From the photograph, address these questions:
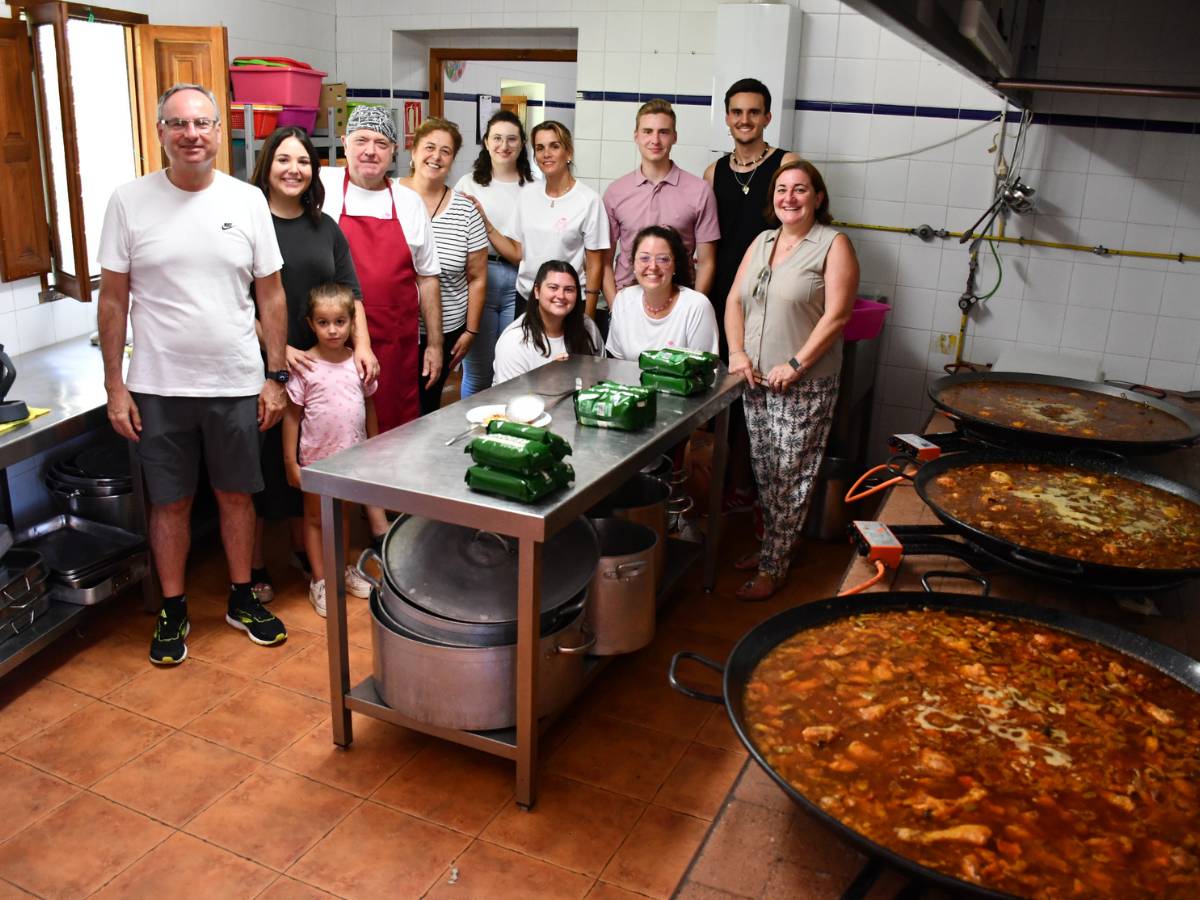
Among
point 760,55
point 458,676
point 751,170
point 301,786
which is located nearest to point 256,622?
point 301,786

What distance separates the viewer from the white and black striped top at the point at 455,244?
422cm

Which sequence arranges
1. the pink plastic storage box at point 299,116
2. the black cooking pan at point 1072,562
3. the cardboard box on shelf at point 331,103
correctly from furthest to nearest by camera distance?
the cardboard box on shelf at point 331,103 → the pink plastic storage box at point 299,116 → the black cooking pan at point 1072,562

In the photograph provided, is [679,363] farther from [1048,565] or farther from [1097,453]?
[1048,565]

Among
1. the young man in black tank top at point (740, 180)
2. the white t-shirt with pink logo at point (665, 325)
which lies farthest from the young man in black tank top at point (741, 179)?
the white t-shirt with pink logo at point (665, 325)

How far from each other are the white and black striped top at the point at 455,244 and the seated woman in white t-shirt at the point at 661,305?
684 millimetres

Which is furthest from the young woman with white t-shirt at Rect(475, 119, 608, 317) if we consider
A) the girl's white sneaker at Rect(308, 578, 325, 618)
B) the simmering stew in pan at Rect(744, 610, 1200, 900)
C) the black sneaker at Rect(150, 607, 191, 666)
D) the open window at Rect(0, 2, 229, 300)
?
the simmering stew in pan at Rect(744, 610, 1200, 900)

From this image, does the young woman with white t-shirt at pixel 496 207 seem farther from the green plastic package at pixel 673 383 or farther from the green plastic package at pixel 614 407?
Answer: the green plastic package at pixel 614 407

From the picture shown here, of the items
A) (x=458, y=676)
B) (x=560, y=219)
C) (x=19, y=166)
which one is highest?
(x=19, y=166)

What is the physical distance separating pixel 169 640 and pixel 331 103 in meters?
3.67

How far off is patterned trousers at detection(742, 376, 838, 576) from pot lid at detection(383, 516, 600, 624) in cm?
113

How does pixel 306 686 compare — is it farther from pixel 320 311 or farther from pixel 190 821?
pixel 320 311

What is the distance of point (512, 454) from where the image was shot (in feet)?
7.87

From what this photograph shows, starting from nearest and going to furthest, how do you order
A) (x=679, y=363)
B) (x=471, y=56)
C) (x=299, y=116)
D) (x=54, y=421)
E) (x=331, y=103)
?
1. (x=54, y=421)
2. (x=679, y=363)
3. (x=299, y=116)
4. (x=331, y=103)
5. (x=471, y=56)

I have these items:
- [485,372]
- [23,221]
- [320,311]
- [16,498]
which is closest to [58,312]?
[23,221]
